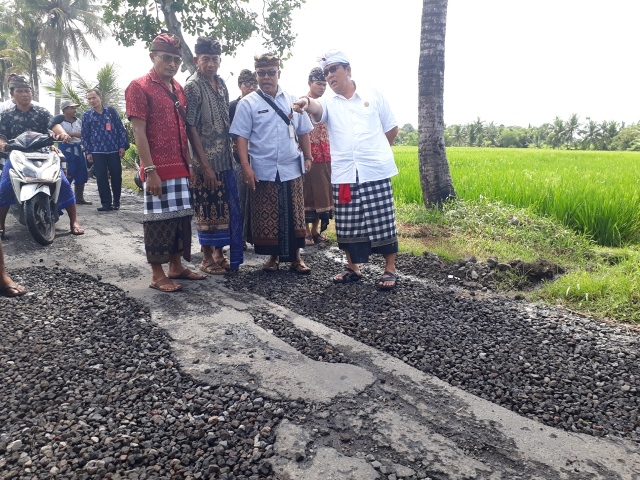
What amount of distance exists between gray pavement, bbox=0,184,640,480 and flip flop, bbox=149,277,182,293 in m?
0.21

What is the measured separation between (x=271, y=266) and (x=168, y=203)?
1092 millimetres

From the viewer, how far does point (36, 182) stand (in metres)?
5.18

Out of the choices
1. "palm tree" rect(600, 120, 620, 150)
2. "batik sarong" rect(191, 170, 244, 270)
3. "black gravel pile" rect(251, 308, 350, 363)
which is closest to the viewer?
"black gravel pile" rect(251, 308, 350, 363)

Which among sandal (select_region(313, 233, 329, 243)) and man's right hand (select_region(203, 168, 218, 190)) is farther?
sandal (select_region(313, 233, 329, 243))

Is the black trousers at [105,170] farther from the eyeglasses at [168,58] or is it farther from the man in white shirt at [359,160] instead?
the man in white shirt at [359,160]

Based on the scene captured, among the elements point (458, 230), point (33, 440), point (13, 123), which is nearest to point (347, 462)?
point (33, 440)

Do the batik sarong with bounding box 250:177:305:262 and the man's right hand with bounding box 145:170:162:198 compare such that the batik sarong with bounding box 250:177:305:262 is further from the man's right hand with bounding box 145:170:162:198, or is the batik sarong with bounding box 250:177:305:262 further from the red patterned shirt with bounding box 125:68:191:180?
the man's right hand with bounding box 145:170:162:198

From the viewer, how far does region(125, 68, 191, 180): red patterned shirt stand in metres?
3.45

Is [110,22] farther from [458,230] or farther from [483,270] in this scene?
[483,270]

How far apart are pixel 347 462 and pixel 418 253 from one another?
3.21 m

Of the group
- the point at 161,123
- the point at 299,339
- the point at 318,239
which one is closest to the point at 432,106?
the point at 318,239

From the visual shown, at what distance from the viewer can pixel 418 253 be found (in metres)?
4.80

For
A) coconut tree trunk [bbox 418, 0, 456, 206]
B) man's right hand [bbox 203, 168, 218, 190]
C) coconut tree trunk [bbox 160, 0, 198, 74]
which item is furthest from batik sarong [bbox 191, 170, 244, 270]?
coconut tree trunk [bbox 160, 0, 198, 74]

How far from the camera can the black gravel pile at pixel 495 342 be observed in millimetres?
2191
